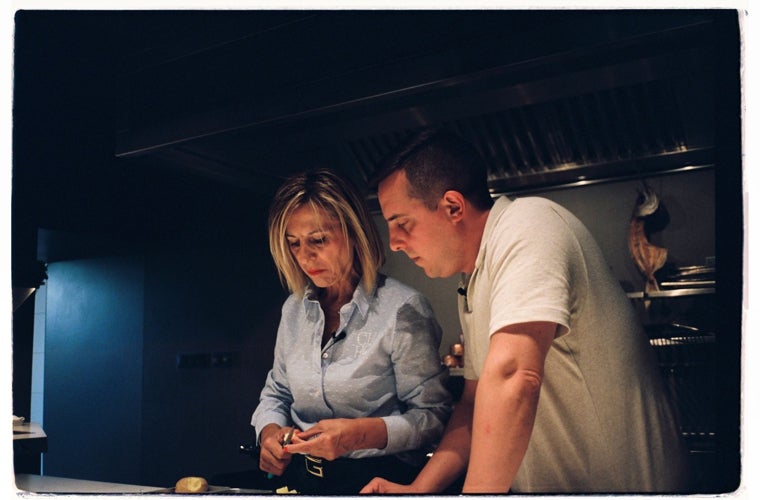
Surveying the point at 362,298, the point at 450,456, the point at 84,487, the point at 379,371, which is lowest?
the point at 84,487

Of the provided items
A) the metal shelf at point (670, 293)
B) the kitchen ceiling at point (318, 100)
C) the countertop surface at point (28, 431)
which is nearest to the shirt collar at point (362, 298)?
the kitchen ceiling at point (318, 100)

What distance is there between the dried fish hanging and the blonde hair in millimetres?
644

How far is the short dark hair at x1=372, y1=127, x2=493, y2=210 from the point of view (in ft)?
5.98

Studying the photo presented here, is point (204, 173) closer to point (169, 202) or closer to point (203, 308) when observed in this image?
point (169, 202)

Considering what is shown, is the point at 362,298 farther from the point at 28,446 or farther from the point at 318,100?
the point at 28,446

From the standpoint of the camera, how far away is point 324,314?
1928 millimetres

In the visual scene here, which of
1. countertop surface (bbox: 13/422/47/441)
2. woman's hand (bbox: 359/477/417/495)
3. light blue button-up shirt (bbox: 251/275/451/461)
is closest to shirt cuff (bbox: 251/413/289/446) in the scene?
light blue button-up shirt (bbox: 251/275/451/461)

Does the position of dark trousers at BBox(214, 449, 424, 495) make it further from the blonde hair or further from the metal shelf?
the metal shelf

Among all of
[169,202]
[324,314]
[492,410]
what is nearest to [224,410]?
[324,314]

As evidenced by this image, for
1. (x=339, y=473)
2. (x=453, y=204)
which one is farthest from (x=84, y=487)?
(x=453, y=204)

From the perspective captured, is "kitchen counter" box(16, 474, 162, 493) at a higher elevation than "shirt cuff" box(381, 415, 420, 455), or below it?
below

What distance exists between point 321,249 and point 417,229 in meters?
0.28

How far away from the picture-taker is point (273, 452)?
188 centimetres

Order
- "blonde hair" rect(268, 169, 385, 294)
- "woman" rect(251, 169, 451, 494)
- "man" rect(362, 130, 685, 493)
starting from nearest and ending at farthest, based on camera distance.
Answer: "man" rect(362, 130, 685, 493)
"woman" rect(251, 169, 451, 494)
"blonde hair" rect(268, 169, 385, 294)
